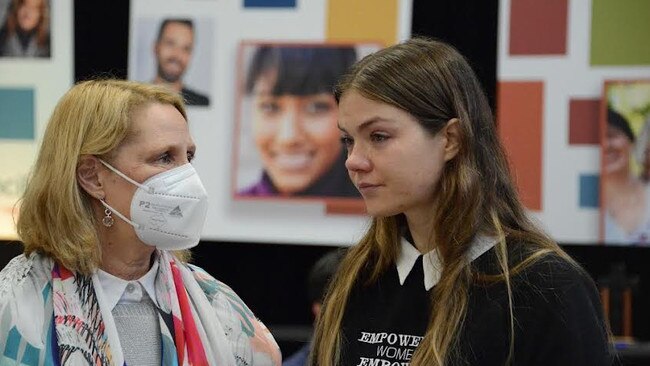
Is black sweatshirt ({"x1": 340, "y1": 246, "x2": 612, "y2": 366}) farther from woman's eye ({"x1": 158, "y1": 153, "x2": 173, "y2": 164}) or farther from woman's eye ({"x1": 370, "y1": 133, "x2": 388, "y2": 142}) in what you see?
woman's eye ({"x1": 158, "y1": 153, "x2": 173, "y2": 164})

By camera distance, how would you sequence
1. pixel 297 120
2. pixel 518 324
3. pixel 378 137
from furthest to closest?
pixel 297 120 < pixel 378 137 < pixel 518 324

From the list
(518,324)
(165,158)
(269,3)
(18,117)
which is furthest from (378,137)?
(18,117)

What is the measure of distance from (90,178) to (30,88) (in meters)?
2.46

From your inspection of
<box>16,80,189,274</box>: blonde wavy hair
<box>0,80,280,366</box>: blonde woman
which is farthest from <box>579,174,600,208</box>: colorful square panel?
<box>16,80,189,274</box>: blonde wavy hair

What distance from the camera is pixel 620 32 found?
433 centimetres

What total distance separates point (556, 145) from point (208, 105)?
1477 mm

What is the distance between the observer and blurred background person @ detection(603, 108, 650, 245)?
4.27 m

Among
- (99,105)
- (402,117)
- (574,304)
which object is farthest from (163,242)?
(574,304)

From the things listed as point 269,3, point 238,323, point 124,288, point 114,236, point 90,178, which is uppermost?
point 269,3

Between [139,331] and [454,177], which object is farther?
[139,331]

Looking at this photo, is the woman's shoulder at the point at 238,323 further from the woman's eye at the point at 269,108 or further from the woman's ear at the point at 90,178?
the woman's eye at the point at 269,108

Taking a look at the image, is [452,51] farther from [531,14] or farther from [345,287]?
[531,14]

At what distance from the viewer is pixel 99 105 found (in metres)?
2.38

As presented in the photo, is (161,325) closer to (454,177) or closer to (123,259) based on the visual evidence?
(123,259)
